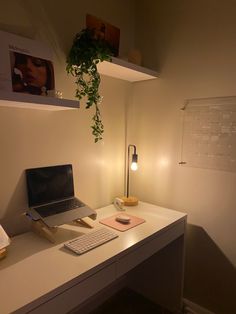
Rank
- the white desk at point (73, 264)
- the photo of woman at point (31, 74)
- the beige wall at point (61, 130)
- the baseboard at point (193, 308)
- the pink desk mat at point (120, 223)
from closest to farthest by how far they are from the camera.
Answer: the white desk at point (73, 264), the photo of woman at point (31, 74), the beige wall at point (61, 130), the pink desk mat at point (120, 223), the baseboard at point (193, 308)

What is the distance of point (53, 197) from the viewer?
149 centimetres

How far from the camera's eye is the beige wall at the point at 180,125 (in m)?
1.58

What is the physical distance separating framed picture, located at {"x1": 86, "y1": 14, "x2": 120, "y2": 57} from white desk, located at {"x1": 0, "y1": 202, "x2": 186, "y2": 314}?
47.8 inches

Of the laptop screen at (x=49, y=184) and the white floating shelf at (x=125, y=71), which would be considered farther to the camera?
the white floating shelf at (x=125, y=71)

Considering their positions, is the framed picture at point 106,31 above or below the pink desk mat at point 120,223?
above

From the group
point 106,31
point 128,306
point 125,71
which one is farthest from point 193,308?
point 106,31

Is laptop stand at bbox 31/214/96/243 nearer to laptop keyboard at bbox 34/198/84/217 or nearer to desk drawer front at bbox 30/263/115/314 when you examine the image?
laptop keyboard at bbox 34/198/84/217

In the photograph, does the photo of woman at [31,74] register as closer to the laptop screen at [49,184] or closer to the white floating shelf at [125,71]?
the white floating shelf at [125,71]

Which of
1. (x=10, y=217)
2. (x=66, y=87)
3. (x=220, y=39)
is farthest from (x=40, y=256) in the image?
(x=220, y=39)

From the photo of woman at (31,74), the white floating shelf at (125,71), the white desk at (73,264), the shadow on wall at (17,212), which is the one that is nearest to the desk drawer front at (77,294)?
the white desk at (73,264)

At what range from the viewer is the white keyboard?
1176 mm

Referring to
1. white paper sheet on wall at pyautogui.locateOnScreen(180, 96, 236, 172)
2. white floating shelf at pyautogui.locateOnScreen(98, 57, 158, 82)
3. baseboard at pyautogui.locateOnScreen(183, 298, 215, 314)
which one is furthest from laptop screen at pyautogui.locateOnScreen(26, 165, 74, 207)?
baseboard at pyautogui.locateOnScreen(183, 298, 215, 314)

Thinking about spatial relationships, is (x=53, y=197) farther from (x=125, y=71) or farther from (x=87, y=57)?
(x=125, y=71)

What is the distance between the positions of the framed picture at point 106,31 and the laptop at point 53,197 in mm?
922
